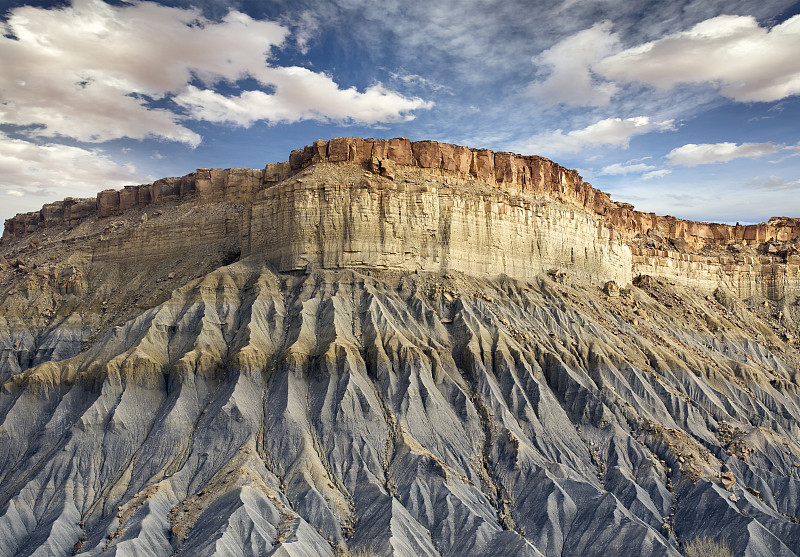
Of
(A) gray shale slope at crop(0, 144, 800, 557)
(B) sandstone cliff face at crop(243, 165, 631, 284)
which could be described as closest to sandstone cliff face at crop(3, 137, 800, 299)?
(B) sandstone cliff face at crop(243, 165, 631, 284)

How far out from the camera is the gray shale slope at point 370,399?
1796 inches

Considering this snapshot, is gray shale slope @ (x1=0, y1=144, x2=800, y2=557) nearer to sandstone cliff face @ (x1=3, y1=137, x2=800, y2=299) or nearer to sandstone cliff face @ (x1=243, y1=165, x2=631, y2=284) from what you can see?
sandstone cliff face @ (x1=243, y1=165, x2=631, y2=284)

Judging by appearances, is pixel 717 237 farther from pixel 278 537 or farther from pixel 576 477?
pixel 278 537

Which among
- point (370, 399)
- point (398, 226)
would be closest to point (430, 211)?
point (398, 226)

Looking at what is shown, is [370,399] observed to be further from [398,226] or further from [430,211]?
[430,211]

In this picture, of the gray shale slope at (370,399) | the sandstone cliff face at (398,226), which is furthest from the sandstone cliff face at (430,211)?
the gray shale slope at (370,399)

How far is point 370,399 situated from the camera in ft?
173

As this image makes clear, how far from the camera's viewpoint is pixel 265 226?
67.4m

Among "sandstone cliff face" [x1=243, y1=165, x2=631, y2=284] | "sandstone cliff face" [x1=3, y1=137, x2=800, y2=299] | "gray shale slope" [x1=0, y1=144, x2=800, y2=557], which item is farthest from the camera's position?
"sandstone cliff face" [x1=3, y1=137, x2=800, y2=299]

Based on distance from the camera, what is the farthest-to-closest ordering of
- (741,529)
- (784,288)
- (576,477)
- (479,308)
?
Result: (784,288) → (479,308) → (576,477) → (741,529)

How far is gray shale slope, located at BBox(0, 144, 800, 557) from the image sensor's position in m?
45.6

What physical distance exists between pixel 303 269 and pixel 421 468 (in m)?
22.4

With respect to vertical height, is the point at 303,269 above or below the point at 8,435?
above

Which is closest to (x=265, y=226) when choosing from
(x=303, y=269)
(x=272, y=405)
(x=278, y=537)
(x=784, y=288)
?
(x=303, y=269)
